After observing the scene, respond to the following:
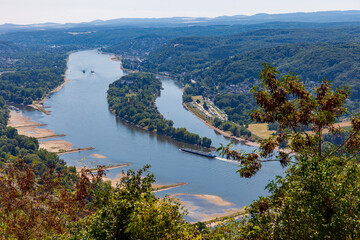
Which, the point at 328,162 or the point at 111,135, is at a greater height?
the point at 328,162

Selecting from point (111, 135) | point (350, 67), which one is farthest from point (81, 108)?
point (350, 67)

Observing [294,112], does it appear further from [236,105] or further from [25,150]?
[236,105]

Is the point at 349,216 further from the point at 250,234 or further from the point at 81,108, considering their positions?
the point at 81,108

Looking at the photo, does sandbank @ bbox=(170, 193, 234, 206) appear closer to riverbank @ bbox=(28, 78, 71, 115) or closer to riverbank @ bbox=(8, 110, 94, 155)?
riverbank @ bbox=(8, 110, 94, 155)

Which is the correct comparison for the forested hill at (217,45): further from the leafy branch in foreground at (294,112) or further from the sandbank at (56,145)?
the leafy branch in foreground at (294,112)

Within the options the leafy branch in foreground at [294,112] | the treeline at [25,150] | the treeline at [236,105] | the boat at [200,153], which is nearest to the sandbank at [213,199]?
the boat at [200,153]

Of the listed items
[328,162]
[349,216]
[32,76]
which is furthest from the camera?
[32,76]

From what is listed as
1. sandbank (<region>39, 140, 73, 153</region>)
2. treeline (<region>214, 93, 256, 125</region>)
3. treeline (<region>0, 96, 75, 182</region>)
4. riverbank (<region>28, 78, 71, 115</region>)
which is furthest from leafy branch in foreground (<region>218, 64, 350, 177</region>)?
riverbank (<region>28, 78, 71, 115</region>)
